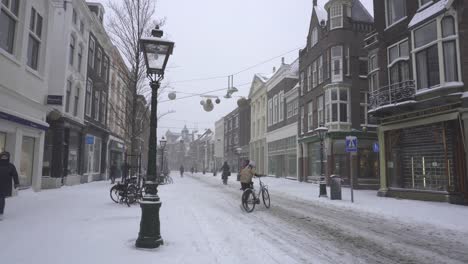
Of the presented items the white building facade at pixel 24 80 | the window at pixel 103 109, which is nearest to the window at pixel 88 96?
the window at pixel 103 109

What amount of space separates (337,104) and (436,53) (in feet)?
36.9

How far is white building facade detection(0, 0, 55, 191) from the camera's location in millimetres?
12703

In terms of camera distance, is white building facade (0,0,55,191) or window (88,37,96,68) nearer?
white building facade (0,0,55,191)

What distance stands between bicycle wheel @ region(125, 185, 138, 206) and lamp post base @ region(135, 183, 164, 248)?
21.0 feet

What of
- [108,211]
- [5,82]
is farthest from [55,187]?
[108,211]

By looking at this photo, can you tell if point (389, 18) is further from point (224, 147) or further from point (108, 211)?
point (224, 147)

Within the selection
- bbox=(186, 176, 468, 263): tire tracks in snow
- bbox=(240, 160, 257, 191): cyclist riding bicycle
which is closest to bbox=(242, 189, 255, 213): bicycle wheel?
bbox=(240, 160, 257, 191): cyclist riding bicycle

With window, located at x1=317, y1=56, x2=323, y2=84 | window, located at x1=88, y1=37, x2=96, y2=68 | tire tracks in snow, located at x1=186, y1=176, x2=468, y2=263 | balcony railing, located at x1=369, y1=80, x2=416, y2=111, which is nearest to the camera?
tire tracks in snow, located at x1=186, y1=176, x2=468, y2=263

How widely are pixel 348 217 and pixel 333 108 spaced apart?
1647 cm

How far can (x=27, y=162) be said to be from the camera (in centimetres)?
1598

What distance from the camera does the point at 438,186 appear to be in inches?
594

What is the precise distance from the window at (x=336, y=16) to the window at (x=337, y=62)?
1.79m

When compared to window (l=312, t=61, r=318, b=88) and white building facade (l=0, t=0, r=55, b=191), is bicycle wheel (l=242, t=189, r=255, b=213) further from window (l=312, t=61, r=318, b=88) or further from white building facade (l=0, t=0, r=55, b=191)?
window (l=312, t=61, r=318, b=88)

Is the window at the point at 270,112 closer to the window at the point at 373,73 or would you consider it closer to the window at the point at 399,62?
the window at the point at 373,73
